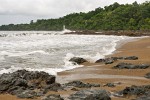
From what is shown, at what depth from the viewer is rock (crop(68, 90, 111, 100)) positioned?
1108 centimetres

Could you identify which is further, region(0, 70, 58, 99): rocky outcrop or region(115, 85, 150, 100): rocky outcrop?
region(0, 70, 58, 99): rocky outcrop

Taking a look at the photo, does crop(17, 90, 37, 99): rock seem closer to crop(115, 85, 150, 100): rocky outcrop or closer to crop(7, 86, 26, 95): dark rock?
crop(7, 86, 26, 95): dark rock

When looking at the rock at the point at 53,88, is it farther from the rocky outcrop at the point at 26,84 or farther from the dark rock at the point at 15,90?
the dark rock at the point at 15,90

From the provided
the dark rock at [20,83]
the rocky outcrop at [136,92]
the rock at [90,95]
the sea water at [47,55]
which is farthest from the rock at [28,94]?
the sea water at [47,55]

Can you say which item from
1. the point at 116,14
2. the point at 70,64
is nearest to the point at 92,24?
the point at 116,14

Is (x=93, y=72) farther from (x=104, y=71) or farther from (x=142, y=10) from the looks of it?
(x=142, y=10)

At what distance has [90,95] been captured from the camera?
11242mm

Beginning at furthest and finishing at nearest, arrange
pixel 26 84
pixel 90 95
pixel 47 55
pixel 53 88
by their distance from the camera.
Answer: pixel 47 55 → pixel 26 84 → pixel 53 88 → pixel 90 95

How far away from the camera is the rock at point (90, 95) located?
1108 cm

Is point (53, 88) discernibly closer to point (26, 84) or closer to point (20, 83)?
point (26, 84)

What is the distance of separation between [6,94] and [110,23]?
124395 millimetres

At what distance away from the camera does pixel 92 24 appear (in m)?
154

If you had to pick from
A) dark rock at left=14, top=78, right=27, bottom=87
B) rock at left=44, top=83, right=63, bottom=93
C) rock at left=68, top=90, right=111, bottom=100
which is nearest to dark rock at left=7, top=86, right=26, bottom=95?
dark rock at left=14, top=78, right=27, bottom=87

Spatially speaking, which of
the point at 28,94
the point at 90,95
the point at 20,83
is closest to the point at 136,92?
the point at 90,95
